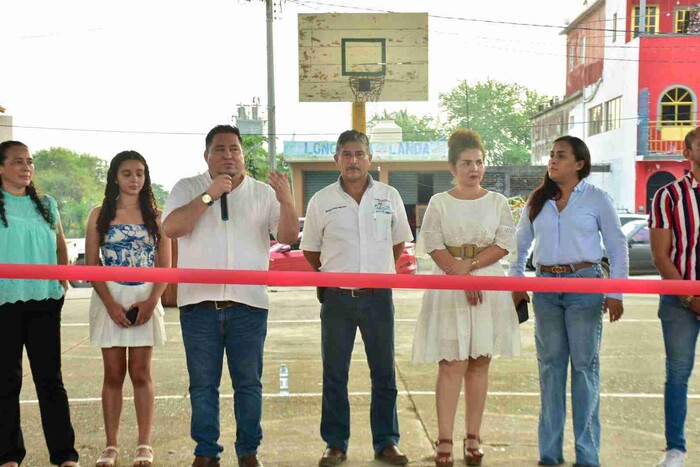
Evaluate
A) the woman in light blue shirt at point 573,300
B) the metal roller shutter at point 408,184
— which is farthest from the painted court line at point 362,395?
the metal roller shutter at point 408,184

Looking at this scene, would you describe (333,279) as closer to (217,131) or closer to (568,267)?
(217,131)

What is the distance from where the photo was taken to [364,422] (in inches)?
162

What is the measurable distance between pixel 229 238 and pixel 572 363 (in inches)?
62.9

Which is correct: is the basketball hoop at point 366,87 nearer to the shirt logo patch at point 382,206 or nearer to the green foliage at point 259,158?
the shirt logo patch at point 382,206

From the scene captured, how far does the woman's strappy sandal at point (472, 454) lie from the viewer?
3662 millimetres

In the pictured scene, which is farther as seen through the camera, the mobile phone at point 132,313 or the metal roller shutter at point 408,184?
the metal roller shutter at point 408,184

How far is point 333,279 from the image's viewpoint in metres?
3.07

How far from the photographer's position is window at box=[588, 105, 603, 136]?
23.9 metres

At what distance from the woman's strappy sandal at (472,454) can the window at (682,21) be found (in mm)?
16052

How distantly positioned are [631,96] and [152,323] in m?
19.6

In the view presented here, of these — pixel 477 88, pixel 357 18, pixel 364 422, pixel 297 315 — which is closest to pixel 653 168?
pixel 477 88

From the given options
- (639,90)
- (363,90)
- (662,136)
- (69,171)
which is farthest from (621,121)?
(69,171)

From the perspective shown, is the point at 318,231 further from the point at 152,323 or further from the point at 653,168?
the point at 653,168

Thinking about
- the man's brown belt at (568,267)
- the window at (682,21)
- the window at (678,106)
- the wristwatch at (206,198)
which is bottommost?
the man's brown belt at (568,267)
